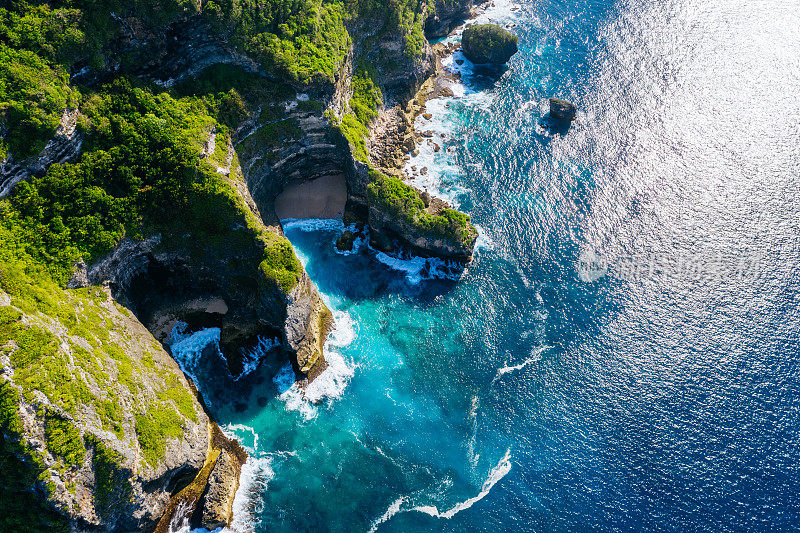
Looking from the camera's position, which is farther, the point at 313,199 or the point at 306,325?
the point at 313,199

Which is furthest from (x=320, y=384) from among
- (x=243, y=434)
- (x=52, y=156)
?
(x=52, y=156)

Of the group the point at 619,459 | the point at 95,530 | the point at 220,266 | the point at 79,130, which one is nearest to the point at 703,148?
the point at 619,459

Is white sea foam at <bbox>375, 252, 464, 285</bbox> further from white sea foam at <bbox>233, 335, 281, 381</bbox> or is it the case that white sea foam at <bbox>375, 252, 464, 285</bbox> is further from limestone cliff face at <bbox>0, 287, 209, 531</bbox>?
limestone cliff face at <bbox>0, 287, 209, 531</bbox>

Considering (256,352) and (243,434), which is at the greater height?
(256,352)

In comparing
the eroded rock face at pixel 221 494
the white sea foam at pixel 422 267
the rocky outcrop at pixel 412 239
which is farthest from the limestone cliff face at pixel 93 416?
the rocky outcrop at pixel 412 239

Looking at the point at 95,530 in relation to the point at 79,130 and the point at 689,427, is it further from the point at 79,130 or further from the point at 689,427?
the point at 689,427

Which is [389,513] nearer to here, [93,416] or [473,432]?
[473,432]

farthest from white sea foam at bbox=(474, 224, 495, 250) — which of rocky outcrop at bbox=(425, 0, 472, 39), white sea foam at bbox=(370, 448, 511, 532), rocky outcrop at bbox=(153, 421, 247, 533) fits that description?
rocky outcrop at bbox=(425, 0, 472, 39)
